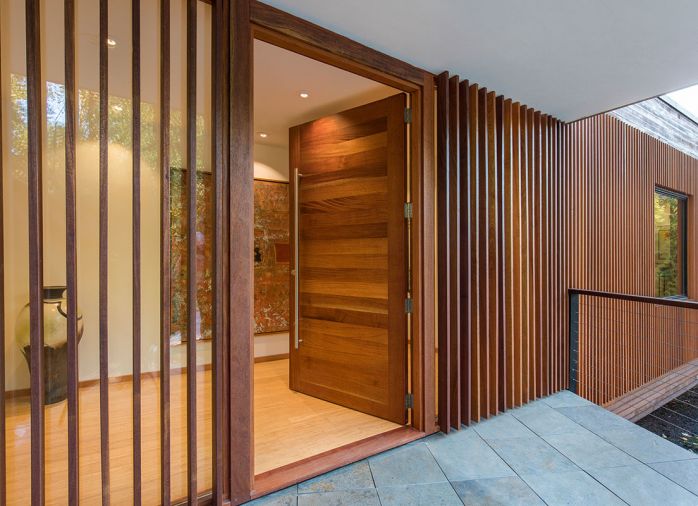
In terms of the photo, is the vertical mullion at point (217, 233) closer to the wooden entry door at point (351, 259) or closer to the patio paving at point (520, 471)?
the patio paving at point (520, 471)

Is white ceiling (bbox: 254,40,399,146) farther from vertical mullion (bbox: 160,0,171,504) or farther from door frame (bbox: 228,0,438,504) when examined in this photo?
vertical mullion (bbox: 160,0,171,504)

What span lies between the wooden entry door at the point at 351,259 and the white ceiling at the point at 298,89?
166mm

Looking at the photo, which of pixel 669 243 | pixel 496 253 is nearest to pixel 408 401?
pixel 496 253

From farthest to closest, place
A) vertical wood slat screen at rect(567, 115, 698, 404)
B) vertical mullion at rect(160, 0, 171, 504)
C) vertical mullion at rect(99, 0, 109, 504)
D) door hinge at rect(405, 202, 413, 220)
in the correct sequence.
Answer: vertical wood slat screen at rect(567, 115, 698, 404) → door hinge at rect(405, 202, 413, 220) → vertical mullion at rect(160, 0, 171, 504) → vertical mullion at rect(99, 0, 109, 504)

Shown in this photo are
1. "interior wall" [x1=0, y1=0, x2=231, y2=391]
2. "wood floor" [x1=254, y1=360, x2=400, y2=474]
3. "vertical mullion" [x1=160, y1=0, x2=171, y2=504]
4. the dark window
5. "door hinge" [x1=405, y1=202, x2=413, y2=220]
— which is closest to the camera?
"interior wall" [x1=0, y1=0, x2=231, y2=391]

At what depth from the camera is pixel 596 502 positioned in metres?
1.81

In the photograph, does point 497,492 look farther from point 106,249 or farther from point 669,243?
point 669,243

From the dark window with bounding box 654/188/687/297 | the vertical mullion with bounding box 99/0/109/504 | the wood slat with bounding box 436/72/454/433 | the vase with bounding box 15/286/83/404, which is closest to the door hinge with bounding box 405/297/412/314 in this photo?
the wood slat with bounding box 436/72/454/433

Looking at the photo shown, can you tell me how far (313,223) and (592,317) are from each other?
122 inches

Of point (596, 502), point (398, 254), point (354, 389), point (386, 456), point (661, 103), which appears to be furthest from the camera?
point (661, 103)

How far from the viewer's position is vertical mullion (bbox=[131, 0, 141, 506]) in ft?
4.91

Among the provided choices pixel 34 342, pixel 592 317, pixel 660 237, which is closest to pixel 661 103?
pixel 660 237

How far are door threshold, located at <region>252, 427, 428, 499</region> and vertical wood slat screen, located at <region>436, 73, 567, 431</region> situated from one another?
340 mm

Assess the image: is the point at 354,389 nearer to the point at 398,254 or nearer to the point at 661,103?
the point at 398,254
